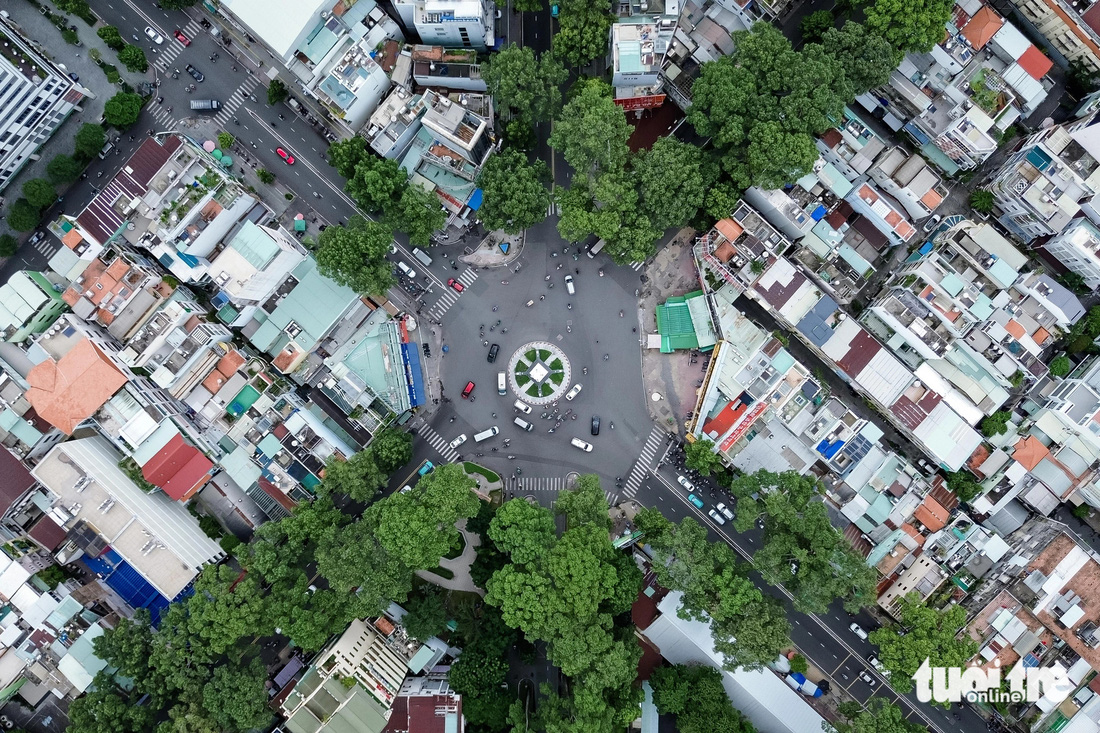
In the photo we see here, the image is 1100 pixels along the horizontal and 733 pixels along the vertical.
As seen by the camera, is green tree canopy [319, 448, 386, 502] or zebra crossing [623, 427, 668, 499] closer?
green tree canopy [319, 448, 386, 502]

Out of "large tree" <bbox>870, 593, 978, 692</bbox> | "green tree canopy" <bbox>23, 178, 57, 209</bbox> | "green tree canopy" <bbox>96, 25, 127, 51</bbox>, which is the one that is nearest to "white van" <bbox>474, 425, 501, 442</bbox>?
"large tree" <bbox>870, 593, 978, 692</bbox>

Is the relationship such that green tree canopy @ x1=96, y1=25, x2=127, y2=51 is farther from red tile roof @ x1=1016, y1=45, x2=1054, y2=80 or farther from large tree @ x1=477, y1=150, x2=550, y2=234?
red tile roof @ x1=1016, y1=45, x2=1054, y2=80

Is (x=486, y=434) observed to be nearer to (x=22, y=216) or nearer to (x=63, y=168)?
(x=63, y=168)

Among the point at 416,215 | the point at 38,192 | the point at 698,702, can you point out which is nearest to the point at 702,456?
the point at 698,702

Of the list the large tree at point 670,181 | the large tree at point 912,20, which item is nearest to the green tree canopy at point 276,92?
the large tree at point 670,181

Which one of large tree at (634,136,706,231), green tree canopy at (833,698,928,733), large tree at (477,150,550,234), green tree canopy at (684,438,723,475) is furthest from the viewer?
green tree canopy at (684,438,723,475)

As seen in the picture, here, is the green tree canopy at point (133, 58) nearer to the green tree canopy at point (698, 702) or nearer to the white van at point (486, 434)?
the white van at point (486, 434)
